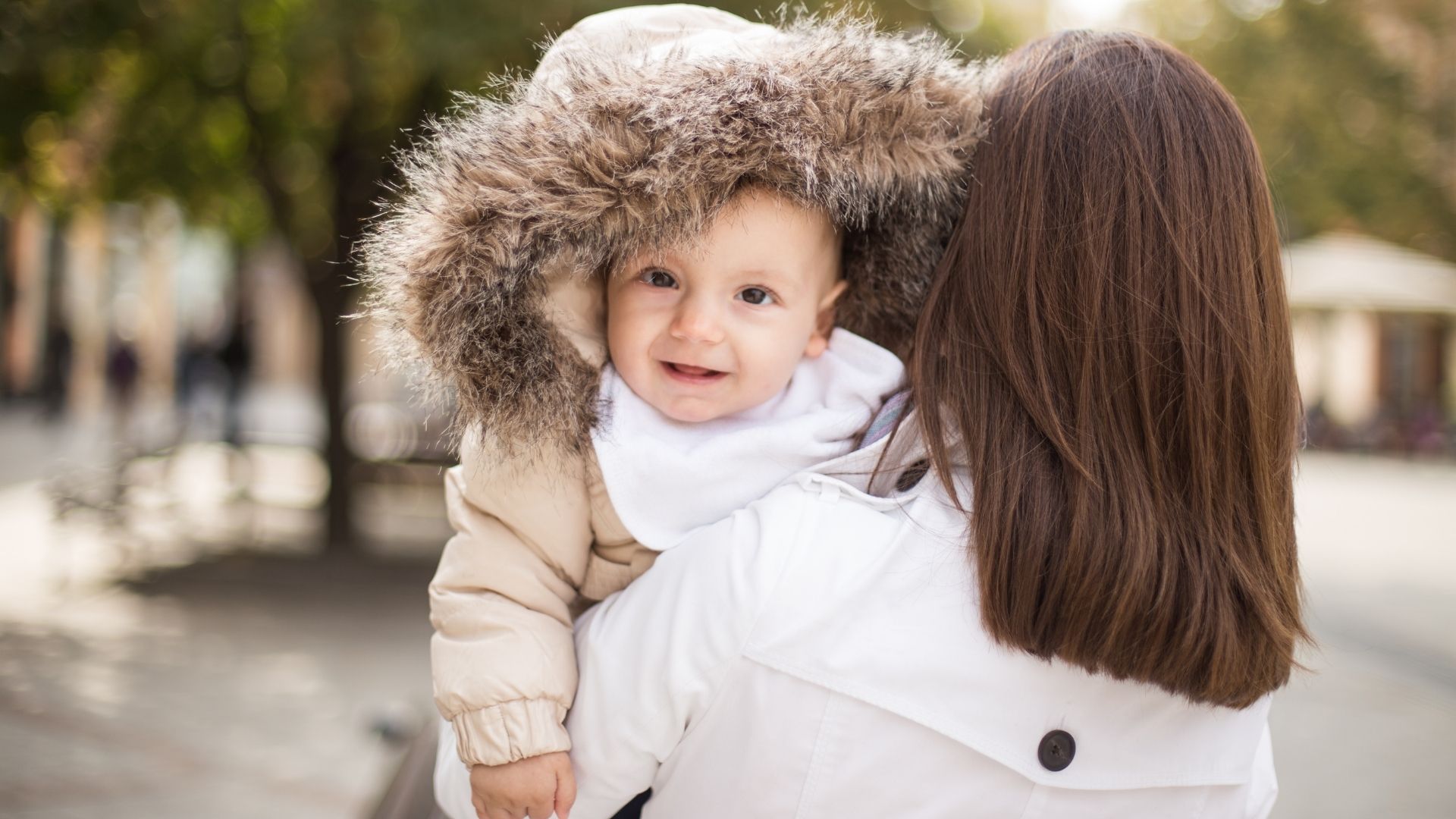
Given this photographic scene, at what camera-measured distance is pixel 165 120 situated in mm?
7902

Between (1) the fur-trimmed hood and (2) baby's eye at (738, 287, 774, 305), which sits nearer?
(1) the fur-trimmed hood

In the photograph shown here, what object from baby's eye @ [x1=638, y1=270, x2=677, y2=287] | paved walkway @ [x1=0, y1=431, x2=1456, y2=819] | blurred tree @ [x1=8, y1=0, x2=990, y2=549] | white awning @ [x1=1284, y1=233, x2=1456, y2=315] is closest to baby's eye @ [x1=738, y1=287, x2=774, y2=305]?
baby's eye @ [x1=638, y1=270, x2=677, y2=287]

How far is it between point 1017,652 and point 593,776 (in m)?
0.57

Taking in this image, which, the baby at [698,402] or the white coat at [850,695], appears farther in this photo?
the baby at [698,402]

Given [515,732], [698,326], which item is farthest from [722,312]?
[515,732]

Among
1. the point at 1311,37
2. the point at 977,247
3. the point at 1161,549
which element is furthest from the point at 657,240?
the point at 1311,37

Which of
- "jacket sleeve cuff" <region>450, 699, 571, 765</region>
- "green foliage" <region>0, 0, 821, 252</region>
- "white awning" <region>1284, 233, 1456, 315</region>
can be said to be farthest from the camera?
"white awning" <region>1284, 233, 1456, 315</region>

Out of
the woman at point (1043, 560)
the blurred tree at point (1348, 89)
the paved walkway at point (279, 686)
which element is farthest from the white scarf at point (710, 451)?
the blurred tree at point (1348, 89)

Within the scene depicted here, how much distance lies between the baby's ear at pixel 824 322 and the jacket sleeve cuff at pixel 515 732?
682 mm

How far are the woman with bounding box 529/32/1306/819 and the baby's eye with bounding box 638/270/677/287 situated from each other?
0.38 m

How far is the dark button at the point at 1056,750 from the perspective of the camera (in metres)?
1.41

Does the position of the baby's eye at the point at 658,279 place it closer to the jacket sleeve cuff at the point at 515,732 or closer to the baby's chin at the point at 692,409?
the baby's chin at the point at 692,409

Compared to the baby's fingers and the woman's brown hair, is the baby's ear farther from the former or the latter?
the baby's fingers

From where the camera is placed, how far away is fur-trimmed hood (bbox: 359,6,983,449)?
1.51 metres
